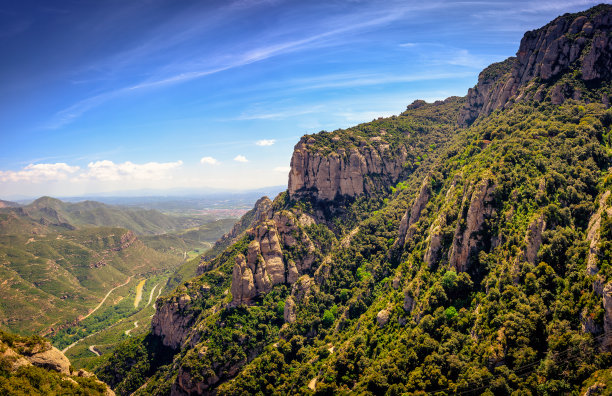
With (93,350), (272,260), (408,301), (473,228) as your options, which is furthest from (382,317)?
(93,350)

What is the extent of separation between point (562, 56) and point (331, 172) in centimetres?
10090

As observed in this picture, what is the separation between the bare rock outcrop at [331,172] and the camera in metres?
150

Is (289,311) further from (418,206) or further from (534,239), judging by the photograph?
(534,239)

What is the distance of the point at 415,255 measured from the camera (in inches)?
3428

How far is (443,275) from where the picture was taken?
232ft

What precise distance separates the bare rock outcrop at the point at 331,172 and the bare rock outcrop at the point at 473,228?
8398cm

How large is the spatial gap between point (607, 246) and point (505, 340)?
21.3 metres

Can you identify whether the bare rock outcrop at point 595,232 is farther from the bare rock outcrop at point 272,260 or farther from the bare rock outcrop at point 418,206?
the bare rock outcrop at point 272,260

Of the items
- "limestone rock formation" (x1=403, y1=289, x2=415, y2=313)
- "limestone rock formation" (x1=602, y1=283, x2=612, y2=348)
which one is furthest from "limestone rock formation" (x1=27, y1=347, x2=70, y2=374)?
"limestone rock formation" (x1=602, y1=283, x2=612, y2=348)

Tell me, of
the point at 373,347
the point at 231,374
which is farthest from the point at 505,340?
the point at 231,374

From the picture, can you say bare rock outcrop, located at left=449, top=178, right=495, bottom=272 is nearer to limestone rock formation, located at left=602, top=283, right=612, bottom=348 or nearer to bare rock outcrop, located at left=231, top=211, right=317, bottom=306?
limestone rock formation, located at left=602, top=283, right=612, bottom=348

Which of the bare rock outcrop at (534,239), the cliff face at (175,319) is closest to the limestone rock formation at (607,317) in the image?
the bare rock outcrop at (534,239)

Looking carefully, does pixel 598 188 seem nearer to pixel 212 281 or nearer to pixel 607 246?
pixel 607 246

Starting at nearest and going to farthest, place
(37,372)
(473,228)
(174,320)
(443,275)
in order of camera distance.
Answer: (37,372) → (473,228) → (443,275) → (174,320)
